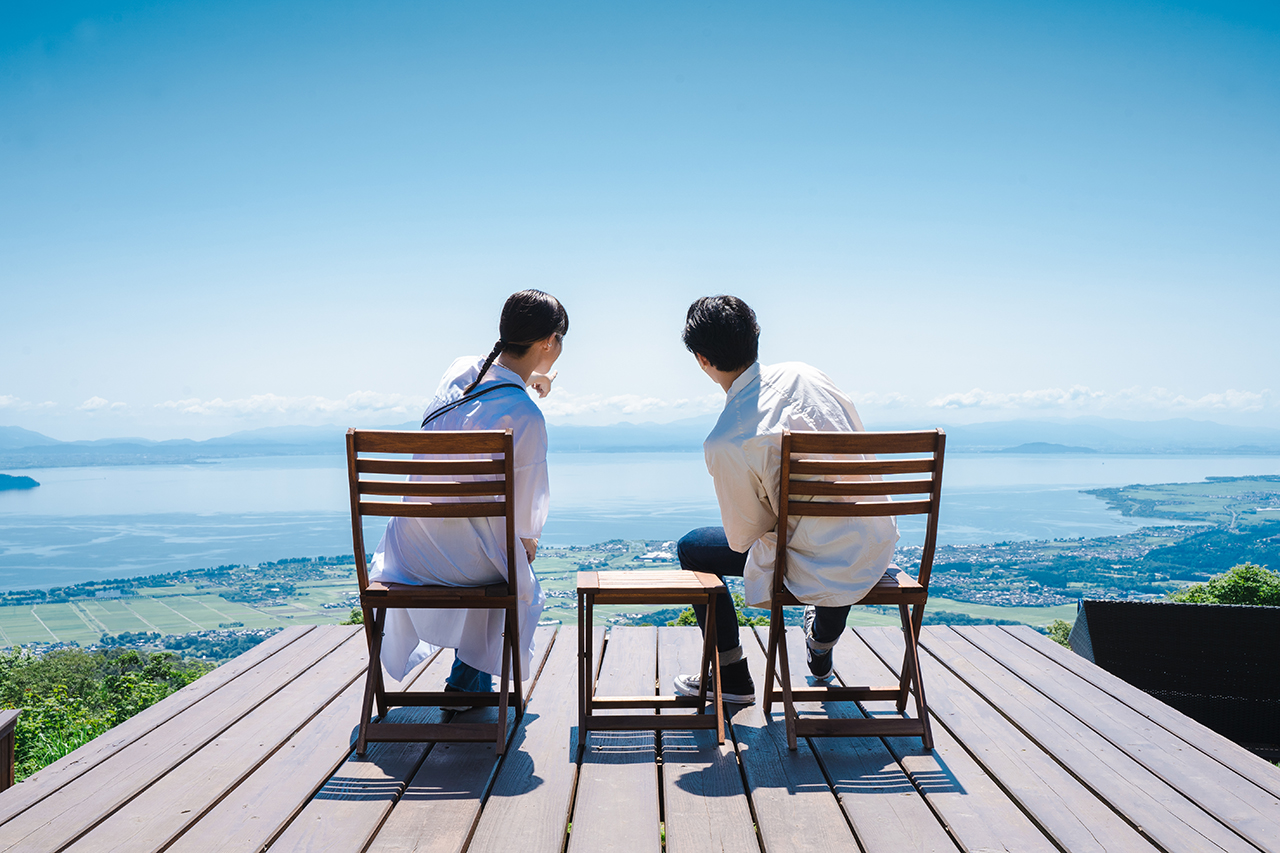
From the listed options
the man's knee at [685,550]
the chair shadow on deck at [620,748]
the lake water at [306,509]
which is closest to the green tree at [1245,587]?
the man's knee at [685,550]

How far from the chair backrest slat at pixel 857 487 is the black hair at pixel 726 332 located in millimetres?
524

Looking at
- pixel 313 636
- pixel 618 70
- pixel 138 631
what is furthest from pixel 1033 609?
pixel 138 631

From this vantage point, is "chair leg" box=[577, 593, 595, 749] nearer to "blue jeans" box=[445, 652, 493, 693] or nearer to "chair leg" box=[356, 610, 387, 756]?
"blue jeans" box=[445, 652, 493, 693]

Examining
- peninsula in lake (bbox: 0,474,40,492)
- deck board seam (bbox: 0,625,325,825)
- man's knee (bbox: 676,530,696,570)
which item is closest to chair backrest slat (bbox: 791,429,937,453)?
man's knee (bbox: 676,530,696,570)

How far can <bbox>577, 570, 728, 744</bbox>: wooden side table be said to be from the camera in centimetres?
250

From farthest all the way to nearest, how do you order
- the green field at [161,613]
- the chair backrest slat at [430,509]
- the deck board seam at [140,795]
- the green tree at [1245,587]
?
1. the green field at [161,613]
2. the green tree at [1245,587]
3. the chair backrest slat at [430,509]
4. the deck board seam at [140,795]

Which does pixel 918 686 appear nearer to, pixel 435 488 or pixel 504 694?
pixel 504 694

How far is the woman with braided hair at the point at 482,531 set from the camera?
2686 millimetres

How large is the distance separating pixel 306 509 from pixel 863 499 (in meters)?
86.0

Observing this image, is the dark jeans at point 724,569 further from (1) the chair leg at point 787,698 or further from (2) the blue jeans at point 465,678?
(2) the blue jeans at point 465,678

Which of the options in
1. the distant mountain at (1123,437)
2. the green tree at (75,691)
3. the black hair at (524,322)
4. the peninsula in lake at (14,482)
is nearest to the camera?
the black hair at (524,322)

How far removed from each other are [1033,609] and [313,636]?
29281mm

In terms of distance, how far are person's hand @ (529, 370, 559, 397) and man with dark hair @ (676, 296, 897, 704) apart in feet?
2.18

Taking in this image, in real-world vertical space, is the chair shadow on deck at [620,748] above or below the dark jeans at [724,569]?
below
